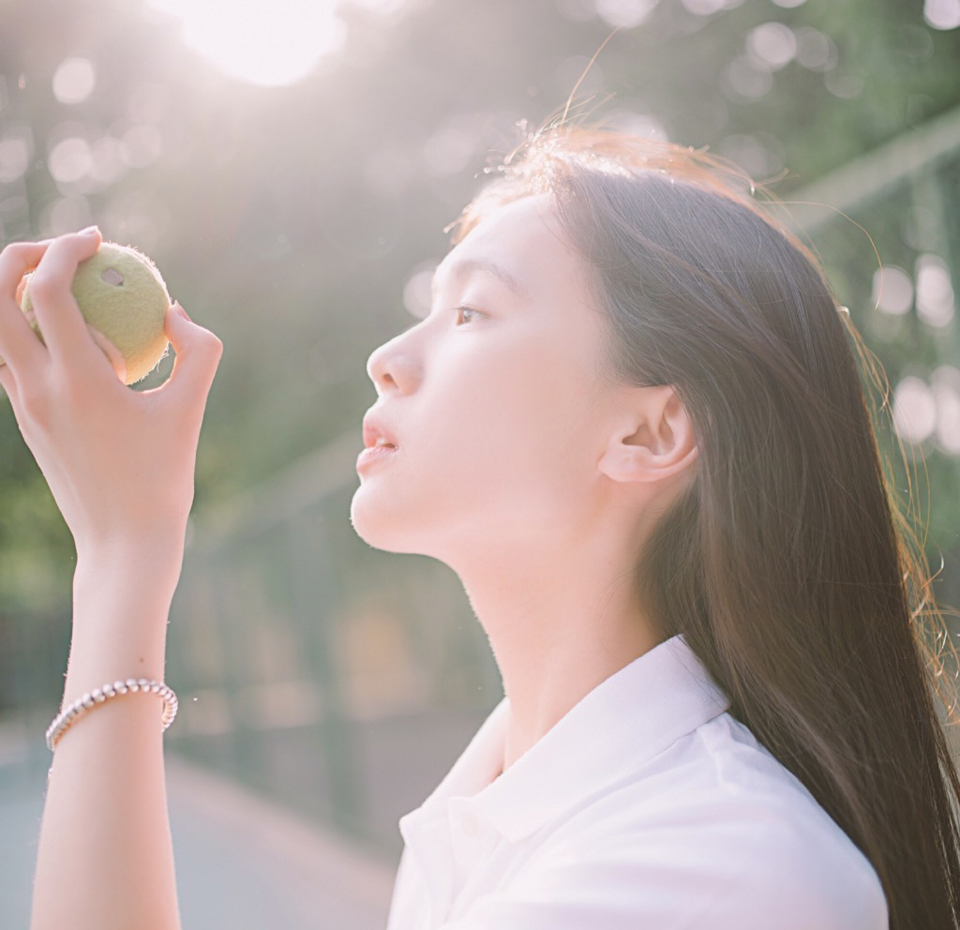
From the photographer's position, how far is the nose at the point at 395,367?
1.38 meters

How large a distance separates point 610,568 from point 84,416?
2.15 feet

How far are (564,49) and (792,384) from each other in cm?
592

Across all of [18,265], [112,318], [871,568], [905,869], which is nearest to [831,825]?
[905,869]

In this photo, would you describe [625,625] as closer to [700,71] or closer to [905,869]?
[905,869]

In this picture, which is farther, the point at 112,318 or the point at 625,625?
the point at 625,625

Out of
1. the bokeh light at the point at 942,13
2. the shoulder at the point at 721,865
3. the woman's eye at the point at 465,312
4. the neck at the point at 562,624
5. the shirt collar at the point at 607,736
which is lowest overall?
the shoulder at the point at 721,865

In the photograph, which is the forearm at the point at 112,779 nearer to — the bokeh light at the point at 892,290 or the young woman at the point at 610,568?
the young woman at the point at 610,568

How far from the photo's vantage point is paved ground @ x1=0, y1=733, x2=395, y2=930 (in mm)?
3672

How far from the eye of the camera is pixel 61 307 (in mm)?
1106

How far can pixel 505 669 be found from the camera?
1429 mm

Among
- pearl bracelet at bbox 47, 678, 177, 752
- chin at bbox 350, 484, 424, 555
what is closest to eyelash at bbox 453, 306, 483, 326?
chin at bbox 350, 484, 424, 555

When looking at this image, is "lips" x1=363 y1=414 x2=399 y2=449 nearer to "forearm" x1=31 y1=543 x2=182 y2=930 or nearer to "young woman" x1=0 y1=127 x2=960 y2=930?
"young woman" x1=0 y1=127 x2=960 y2=930

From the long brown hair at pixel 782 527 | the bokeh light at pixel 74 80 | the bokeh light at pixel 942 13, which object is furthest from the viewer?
the bokeh light at pixel 942 13

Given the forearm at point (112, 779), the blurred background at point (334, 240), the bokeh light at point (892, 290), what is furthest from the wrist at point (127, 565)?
the bokeh light at point (892, 290)
